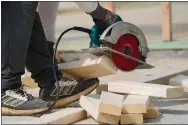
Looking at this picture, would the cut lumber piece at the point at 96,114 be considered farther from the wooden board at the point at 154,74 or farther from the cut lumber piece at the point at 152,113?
the wooden board at the point at 154,74

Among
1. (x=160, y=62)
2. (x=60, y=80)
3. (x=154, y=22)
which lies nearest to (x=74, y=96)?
(x=60, y=80)

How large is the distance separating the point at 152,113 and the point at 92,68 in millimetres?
461

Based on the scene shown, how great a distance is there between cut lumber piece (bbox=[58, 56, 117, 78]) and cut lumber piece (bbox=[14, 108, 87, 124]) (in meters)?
0.31

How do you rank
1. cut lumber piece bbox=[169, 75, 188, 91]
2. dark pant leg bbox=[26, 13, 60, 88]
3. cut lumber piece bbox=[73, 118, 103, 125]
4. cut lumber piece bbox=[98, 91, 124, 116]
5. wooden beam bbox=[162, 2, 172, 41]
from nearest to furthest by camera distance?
cut lumber piece bbox=[98, 91, 124, 116], cut lumber piece bbox=[73, 118, 103, 125], dark pant leg bbox=[26, 13, 60, 88], cut lumber piece bbox=[169, 75, 188, 91], wooden beam bbox=[162, 2, 172, 41]

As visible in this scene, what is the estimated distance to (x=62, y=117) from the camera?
2.06 m

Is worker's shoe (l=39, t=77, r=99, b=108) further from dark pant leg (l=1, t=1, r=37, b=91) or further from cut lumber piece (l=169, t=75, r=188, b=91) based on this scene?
cut lumber piece (l=169, t=75, r=188, b=91)

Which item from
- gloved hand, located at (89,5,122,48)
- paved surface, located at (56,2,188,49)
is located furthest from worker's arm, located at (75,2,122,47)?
paved surface, located at (56,2,188,49)

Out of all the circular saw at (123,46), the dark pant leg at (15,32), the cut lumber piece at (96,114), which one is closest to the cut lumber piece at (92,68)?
the circular saw at (123,46)

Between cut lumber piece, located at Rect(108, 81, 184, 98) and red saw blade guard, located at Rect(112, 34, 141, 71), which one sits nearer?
cut lumber piece, located at Rect(108, 81, 184, 98)

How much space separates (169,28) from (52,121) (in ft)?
8.09

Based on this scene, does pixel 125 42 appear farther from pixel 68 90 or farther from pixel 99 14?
pixel 68 90

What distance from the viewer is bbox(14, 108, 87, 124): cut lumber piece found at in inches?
80.2

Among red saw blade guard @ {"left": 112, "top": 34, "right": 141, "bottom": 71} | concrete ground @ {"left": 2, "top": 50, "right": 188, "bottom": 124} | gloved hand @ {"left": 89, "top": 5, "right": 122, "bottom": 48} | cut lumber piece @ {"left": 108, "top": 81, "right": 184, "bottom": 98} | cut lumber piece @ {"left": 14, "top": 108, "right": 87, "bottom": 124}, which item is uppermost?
gloved hand @ {"left": 89, "top": 5, "right": 122, "bottom": 48}

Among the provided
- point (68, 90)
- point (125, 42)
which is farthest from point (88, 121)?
point (125, 42)
